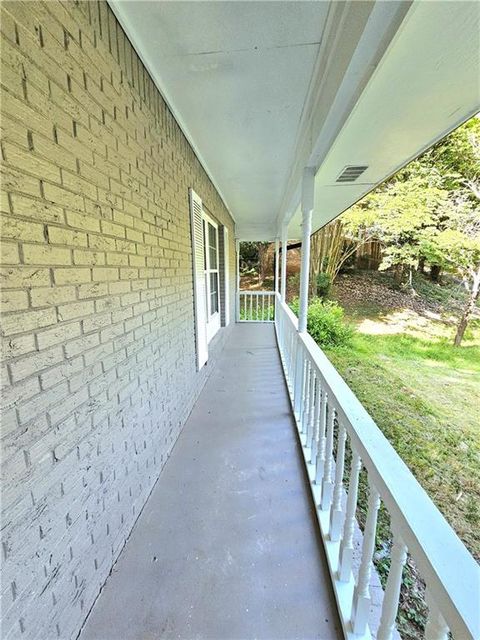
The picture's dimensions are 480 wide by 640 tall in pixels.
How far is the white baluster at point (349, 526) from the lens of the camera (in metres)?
1.25

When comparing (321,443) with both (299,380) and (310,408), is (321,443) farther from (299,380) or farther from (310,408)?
(299,380)

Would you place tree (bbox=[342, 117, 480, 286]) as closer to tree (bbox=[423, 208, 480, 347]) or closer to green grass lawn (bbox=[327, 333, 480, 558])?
tree (bbox=[423, 208, 480, 347])

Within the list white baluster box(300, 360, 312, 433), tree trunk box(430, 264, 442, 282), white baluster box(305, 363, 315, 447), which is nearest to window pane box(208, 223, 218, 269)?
white baluster box(300, 360, 312, 433)

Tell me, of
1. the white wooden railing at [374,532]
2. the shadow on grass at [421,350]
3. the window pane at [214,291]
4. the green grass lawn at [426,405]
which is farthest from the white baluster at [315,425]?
the shadow on grass at [421,350]

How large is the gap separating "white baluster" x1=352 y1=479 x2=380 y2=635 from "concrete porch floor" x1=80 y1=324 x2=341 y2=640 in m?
0.17

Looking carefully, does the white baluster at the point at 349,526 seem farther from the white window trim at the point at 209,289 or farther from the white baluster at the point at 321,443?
the white window trim at the point at 209,289

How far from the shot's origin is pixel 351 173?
7.86 ft

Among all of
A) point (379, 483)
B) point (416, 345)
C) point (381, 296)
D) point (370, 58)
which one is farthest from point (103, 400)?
point (381, 296)

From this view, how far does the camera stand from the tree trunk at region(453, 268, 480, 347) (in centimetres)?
719

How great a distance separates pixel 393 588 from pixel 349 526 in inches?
16.5

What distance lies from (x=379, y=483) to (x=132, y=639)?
1254mm

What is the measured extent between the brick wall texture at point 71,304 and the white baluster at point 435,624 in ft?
3.84

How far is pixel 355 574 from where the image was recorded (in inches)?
55.2

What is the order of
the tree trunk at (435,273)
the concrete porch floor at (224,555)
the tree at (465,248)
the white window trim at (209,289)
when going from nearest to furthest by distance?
the concrete porch floor at (224,555) → the white window trim at (209,289) → the tree at (465,248) → the tree trunk at (435,273)
